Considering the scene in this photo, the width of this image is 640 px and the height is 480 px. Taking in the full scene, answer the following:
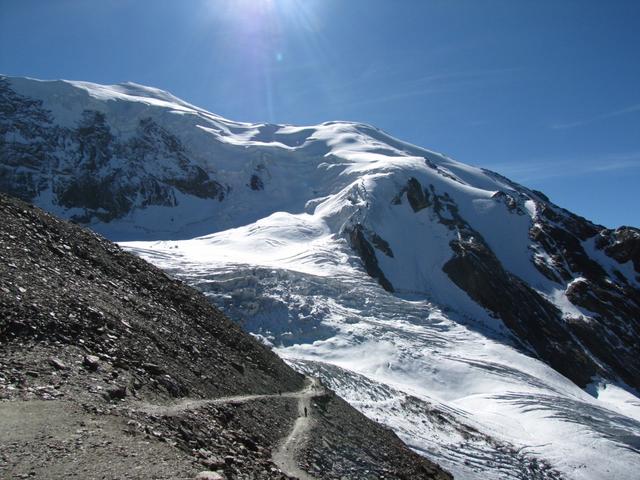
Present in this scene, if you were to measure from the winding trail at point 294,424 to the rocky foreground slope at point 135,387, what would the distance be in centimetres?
6

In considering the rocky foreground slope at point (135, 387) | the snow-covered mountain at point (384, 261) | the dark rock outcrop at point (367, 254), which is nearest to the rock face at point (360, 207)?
the dark rock outcrop at point (367, 254)

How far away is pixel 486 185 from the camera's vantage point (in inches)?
4343

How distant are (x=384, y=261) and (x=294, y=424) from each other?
4989 centimetres

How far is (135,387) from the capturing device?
12102 millimetres

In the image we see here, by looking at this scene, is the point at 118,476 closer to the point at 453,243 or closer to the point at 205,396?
the point at 205,396

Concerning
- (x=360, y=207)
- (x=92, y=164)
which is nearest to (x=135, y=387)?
(x=360, y=207)

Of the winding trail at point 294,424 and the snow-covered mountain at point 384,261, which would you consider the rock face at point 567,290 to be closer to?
the snow-covered mountain at point 384,261

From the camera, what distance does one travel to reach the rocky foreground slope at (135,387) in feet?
29.3

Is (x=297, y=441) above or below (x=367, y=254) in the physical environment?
below

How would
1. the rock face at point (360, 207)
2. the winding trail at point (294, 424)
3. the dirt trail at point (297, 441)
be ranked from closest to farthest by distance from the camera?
the winding trail at point (294, 424), the dirt trail at point (297, 441), the rock face at point (360, 207)

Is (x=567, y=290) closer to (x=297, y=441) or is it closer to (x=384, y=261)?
(x=384, y=261)

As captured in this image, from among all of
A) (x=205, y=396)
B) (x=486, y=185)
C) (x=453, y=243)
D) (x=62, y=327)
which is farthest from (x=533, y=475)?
(x=486, y=185)

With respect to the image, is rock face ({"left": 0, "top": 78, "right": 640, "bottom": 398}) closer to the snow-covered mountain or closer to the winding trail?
the snow-covered mountain

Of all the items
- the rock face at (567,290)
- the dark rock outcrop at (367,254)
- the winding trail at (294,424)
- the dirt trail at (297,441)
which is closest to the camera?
the winding trail at (294,424)
